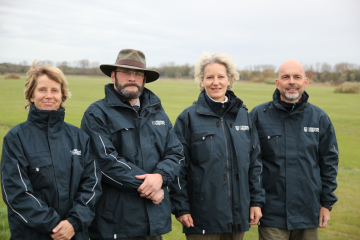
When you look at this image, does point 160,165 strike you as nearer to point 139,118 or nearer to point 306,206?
point 139,118

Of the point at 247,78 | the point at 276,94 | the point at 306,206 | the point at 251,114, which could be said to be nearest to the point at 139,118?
the point at 251,114

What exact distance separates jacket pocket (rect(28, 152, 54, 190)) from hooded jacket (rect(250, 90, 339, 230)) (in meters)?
2.27

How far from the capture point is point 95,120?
3.20 meters

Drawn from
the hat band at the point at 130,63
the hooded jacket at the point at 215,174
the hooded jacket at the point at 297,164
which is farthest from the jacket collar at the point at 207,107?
the hat band at the point at 130,63

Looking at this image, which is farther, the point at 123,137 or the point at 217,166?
the point at 217,166

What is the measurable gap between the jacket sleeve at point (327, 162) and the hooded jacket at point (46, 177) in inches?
97.1

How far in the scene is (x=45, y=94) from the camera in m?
2.95

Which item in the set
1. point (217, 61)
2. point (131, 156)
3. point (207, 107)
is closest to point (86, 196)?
point (131, 156)

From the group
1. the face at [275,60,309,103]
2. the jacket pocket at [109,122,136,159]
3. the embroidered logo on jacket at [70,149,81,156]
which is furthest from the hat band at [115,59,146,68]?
the face at [275,60,309,103]

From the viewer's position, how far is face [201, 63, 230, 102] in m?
3.61

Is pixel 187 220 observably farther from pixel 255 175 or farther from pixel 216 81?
pixel 216 81

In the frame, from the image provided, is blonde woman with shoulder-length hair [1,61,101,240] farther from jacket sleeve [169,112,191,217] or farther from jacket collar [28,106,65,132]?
jacket sleeve [169,112,191,217]

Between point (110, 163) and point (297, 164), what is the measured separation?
2.01 meters

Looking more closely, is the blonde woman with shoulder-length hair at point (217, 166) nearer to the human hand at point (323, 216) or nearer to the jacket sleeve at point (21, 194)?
A: the human hand at point (323, 216)
